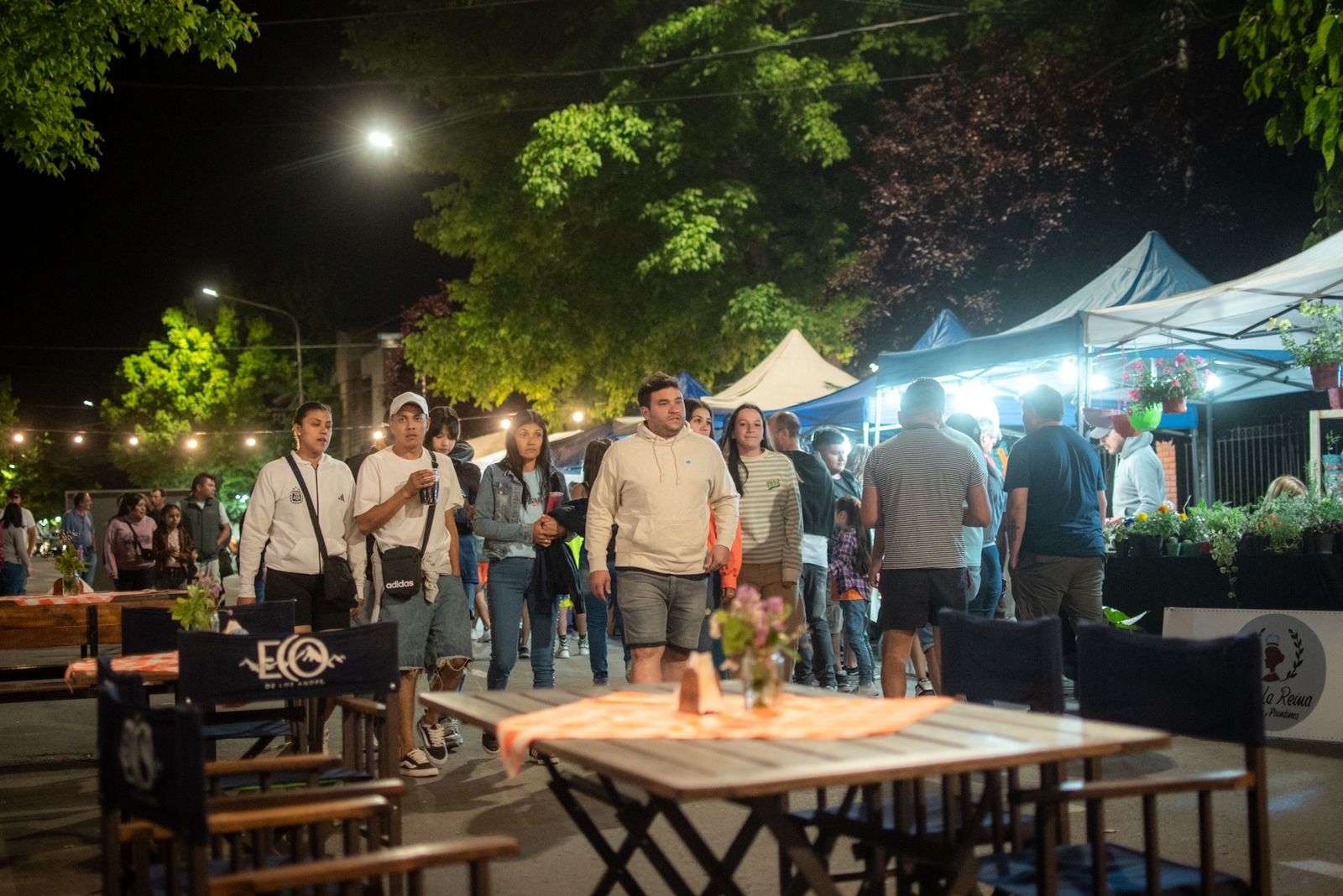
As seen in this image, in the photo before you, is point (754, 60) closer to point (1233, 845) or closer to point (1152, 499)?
point (1152, 499)

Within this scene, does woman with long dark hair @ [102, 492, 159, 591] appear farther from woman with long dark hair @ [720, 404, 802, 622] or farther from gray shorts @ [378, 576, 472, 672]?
woman with long dark hair @ [720, 404, 802, 622]

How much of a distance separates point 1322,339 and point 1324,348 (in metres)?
0.08

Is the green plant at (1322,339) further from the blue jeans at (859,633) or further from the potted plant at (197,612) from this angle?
the potted plant at (197,612)

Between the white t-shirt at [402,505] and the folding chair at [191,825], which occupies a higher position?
the white t-shirt at [402,505]

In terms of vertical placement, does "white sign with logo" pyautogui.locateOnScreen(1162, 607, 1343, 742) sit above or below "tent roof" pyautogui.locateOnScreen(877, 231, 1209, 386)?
below

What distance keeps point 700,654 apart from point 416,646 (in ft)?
13.9

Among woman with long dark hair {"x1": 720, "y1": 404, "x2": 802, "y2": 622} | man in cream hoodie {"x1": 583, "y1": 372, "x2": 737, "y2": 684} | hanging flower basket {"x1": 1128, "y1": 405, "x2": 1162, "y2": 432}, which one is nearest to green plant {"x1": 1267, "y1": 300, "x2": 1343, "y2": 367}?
hanging flower basket {"x1": 1128, "y1": 405, "x2": 1162, "y2": 432}

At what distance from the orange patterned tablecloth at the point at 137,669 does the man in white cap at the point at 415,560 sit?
1.47 m

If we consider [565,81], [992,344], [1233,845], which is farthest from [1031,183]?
[1233,845]

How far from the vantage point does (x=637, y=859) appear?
18.7 ft

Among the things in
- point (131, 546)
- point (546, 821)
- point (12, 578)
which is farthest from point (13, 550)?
point (546, 821)

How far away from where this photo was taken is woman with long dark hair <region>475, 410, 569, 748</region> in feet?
27.3

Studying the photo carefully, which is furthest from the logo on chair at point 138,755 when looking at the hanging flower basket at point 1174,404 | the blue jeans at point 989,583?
the hanging flower basket at point 1174,404

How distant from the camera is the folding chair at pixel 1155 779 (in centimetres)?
329
